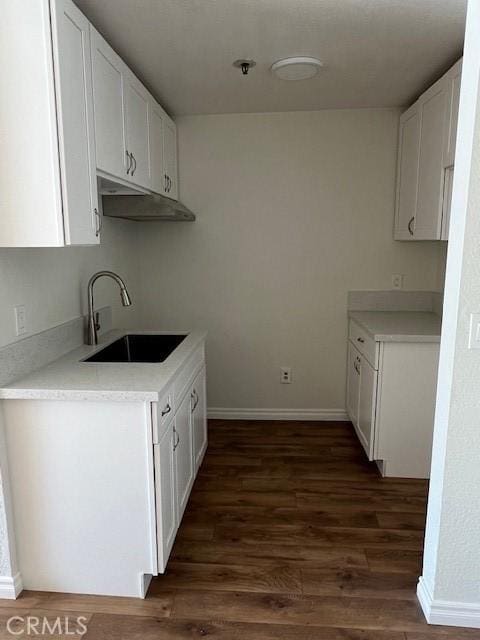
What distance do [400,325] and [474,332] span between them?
4.56 ft

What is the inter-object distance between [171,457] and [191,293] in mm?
1797

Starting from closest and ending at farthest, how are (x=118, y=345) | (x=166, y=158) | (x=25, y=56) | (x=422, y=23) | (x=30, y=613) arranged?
1. (x=25, y=56)
2. (x=30, y=613)
3. (x=422, y=23)
4. (x=118, y=345)
5. (x=166, y=158)

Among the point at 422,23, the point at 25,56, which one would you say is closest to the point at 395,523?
the point at 422,23

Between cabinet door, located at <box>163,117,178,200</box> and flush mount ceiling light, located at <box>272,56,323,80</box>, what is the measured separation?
2.95ft

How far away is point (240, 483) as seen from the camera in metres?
2.75

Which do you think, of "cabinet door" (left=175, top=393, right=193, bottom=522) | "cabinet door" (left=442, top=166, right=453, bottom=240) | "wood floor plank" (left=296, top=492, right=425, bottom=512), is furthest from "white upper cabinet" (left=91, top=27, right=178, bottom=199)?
"wood floor plank" (left=296, top=492, right=425, bottom=512)

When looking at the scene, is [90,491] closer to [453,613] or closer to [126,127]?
[453,613]

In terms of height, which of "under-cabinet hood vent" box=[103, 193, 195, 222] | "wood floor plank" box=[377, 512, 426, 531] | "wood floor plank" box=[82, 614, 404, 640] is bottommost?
"wood floor plank" box=[82, 614, 404, 640]

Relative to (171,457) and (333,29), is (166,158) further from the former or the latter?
(171,457)

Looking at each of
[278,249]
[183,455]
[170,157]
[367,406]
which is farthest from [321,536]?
[170,157]

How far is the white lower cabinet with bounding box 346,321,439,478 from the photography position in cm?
268

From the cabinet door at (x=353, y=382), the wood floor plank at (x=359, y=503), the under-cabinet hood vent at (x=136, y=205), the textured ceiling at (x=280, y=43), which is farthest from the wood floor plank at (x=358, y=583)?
the textured ceiling at (x=280, y=43)

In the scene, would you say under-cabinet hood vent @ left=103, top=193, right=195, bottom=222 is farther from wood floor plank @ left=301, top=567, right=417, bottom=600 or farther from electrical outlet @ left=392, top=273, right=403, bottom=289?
wood floor plank @ left=301, top=567, right=417, bottom=600

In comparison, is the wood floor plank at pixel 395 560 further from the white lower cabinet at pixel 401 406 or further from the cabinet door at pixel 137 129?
the cabinet door at pixel 137 129
